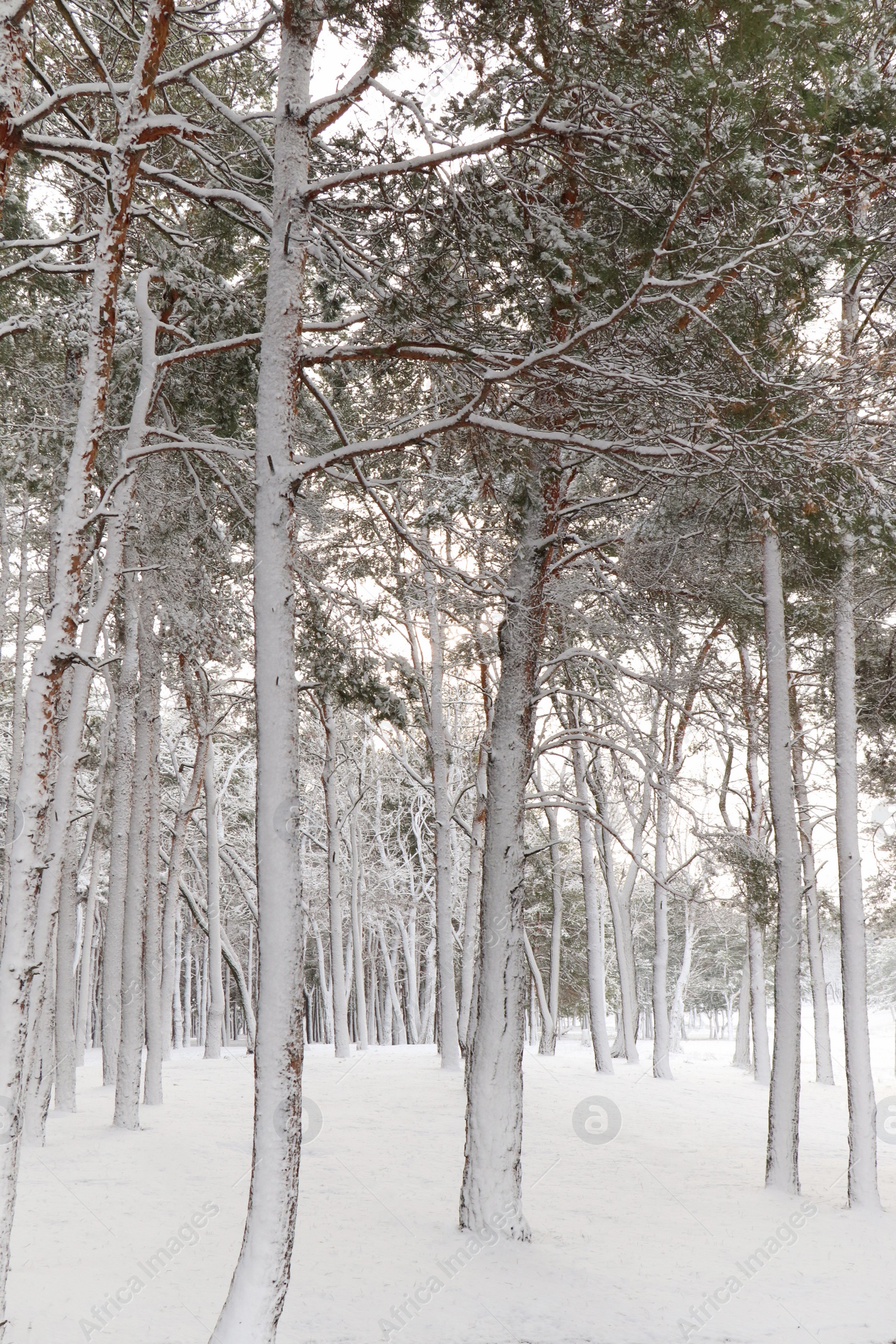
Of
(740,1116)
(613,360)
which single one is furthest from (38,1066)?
(740,1116)

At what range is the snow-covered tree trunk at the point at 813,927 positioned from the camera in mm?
15789

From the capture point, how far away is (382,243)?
18.1 feet

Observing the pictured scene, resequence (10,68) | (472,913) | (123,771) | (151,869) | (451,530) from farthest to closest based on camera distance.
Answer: (472,913)
(151,869)
(123,771)
(451,530)
(10,68)

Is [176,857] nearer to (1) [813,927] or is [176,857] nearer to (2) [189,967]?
(1) [813,927]

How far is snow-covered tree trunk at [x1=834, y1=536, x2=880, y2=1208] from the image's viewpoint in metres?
8.21

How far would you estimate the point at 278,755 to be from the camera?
4.78 m

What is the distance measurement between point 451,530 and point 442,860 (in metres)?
8.68

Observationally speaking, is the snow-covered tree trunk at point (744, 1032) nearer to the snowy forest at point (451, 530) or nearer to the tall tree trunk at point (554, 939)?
the tall tree trunk at point (554, 939)

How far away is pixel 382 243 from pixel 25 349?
16.8ft

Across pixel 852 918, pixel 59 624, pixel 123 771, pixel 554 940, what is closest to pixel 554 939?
pixel 554 940

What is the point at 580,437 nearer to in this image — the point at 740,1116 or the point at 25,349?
the point at 25,349

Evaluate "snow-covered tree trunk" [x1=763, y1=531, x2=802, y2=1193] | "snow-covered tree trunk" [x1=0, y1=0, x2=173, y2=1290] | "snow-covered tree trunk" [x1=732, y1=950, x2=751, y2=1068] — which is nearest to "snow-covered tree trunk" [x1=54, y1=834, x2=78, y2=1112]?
"snow-covered tree trunk" [x1=0, y1=0, x2=173, y2=1290]

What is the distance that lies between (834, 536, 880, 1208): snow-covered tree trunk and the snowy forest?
0.05 m

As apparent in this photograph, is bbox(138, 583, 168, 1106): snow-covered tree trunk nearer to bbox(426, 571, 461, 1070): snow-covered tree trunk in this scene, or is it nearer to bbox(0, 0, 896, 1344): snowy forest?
bbox(0, 0, 896, 1344): snowy forest
